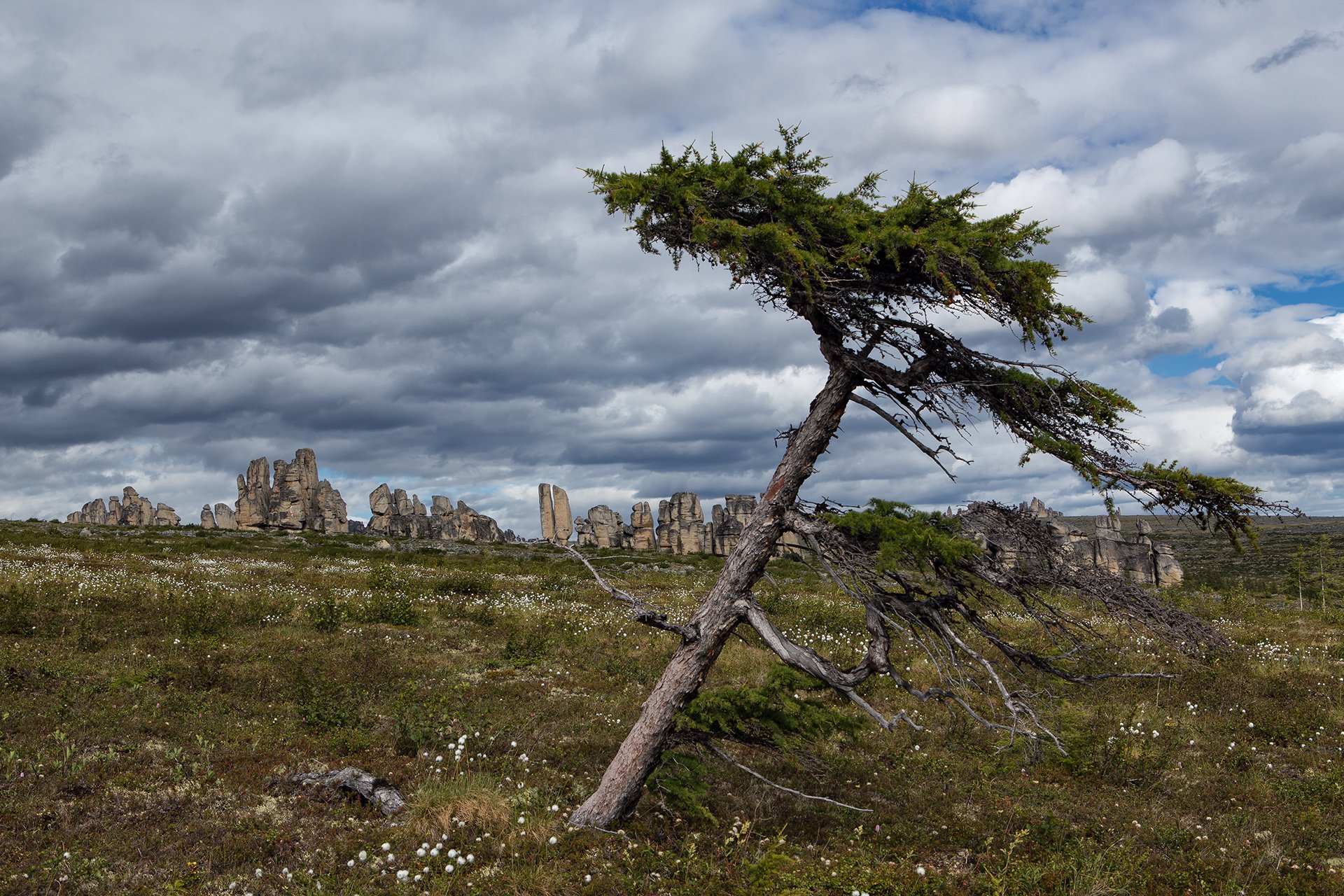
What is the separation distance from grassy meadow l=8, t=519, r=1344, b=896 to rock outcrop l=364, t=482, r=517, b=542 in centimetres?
8059

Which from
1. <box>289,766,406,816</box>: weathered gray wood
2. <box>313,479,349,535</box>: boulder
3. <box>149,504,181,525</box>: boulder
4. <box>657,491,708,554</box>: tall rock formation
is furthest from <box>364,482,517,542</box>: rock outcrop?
<box>289,766,406,816</box>: weathered gray wood

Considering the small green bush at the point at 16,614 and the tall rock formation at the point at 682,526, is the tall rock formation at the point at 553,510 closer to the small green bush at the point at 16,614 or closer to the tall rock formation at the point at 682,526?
the tall rock formation at the point at 682,526

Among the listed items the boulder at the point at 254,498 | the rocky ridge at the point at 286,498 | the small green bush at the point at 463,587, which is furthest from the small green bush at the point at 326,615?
the boulder at the point at 254,498

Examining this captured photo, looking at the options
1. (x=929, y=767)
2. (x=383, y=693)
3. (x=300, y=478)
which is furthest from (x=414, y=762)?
(x=300, y=478)

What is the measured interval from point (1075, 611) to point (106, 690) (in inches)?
561

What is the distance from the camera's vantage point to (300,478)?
91.0m

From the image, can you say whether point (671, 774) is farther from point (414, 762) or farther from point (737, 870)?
point (414, 762)

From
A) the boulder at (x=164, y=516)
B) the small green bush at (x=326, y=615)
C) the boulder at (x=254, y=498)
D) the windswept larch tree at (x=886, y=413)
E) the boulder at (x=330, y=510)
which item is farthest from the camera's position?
Answer: the boulder at (x=164, y=516)

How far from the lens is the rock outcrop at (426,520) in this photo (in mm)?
98688

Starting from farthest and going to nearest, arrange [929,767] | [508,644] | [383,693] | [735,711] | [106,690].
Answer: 1. [508,644]
2. [383,693]
3. [106,690]
4. [929,767]
5. [735,711]

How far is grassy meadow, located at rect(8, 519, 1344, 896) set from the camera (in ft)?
24.0

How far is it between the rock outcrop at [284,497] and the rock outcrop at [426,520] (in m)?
7.61

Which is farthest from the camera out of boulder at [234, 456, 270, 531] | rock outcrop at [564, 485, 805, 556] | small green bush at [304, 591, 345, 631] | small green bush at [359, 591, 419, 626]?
rock outcrop at [564, 485, 805, 556]

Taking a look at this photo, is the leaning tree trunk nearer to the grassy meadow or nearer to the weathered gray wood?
the grassy meadow
